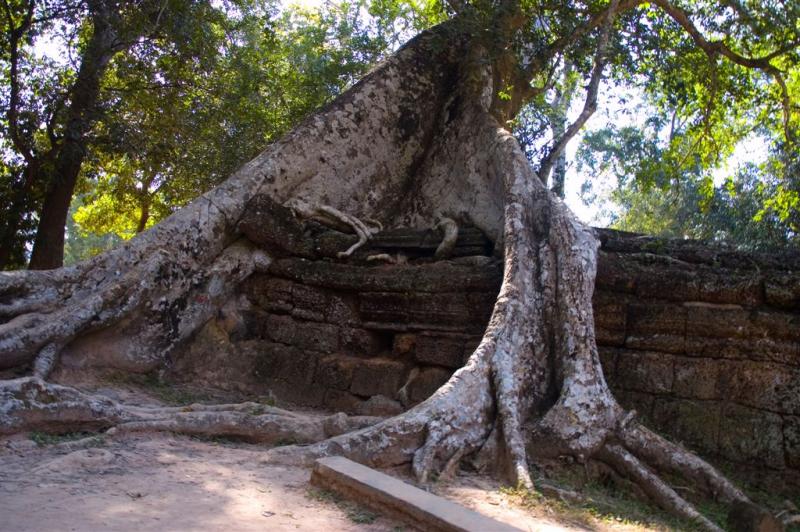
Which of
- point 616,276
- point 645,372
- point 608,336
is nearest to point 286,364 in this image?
point 608,336

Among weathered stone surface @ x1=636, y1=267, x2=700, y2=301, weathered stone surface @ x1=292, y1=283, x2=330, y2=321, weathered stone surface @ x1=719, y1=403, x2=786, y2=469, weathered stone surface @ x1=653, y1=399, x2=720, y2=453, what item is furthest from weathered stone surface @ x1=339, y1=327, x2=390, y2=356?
weathered stone surface @ x1=719, y1=403, x2=786, y2=469

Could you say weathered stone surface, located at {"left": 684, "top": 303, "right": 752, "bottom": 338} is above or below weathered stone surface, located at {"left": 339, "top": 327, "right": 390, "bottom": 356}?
above

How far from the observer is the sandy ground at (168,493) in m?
2.68

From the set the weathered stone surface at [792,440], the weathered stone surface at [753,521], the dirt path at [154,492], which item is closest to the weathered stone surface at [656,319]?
the weathered stone surface at [792,440]

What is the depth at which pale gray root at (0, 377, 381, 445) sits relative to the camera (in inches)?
150

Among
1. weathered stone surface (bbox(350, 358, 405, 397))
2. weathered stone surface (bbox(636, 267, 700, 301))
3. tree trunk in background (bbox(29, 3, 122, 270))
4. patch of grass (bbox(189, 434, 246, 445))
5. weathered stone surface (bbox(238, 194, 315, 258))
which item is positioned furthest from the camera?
tree trunk in background (bbox(29, 3, 122, 270))

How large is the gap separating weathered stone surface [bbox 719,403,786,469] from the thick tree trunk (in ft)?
1.78

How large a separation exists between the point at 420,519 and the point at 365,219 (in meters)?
4.28

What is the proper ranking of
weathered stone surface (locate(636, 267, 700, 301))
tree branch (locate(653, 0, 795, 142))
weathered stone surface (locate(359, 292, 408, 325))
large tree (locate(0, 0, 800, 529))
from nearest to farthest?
large tree (locate(0, 0, 800, 529)), weathered stone surface (locate(636, 267, 700, 301)), weathered stone surface (locate(359, 292, 408, 325)), tree branch (locate(653, 0, 795, 142))

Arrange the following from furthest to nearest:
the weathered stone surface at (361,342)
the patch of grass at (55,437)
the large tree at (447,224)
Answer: the weathered stone surface at (361,342)
the large tree at (447,224)
the patch of grass at (55,437)

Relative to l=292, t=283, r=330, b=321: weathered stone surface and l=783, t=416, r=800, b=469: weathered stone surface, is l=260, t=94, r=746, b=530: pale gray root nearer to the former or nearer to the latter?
l=783, t=416, r=800, b=469: weathered stone surface

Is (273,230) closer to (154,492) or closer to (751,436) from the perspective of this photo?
(154,492)

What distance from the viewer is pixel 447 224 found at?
620 cm

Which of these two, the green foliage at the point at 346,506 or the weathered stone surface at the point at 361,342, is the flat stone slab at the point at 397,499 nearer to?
→ the green foliage at the point at 346,506
